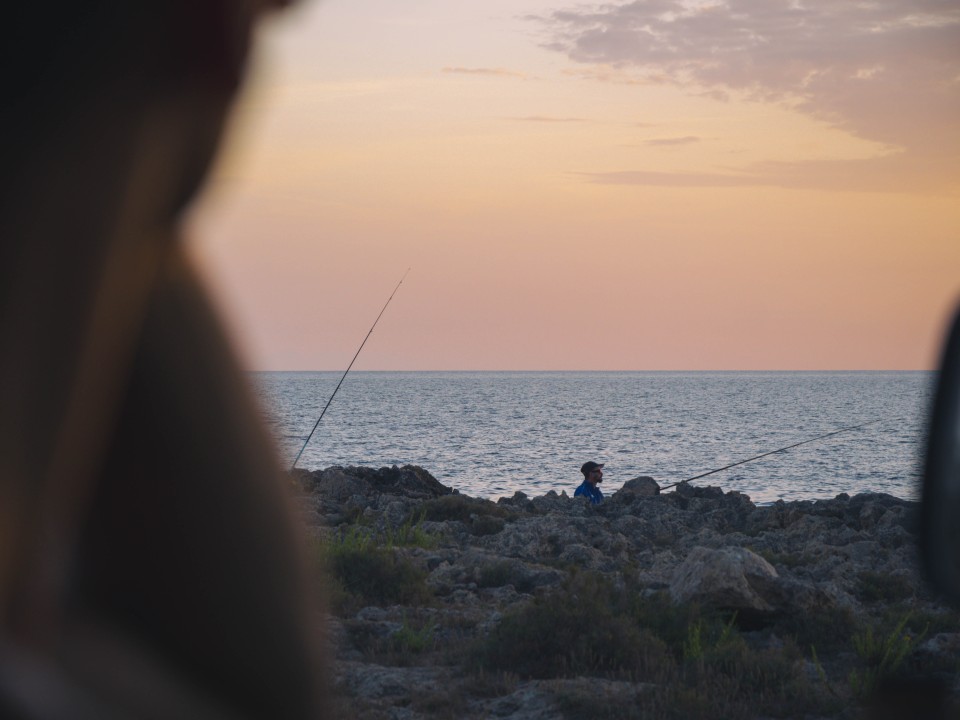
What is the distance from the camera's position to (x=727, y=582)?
324 inches

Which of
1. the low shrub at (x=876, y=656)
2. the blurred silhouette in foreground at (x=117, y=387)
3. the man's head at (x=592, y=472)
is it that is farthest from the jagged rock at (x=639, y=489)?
Answer: the blurred silhouette in foreground at (x=117, y=387)

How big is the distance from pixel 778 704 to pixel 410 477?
12.4 meters

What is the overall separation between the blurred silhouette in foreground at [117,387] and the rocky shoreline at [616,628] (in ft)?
13.1

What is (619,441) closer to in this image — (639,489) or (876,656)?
(639,489)

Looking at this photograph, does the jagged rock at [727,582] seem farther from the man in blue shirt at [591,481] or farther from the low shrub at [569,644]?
the man in blue shirt at [591,481]

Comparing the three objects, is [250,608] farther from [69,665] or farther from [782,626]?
[782,626]

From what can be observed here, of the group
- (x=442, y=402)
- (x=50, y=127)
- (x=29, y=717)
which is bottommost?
(x=29, y=717)

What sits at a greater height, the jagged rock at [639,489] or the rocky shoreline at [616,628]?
the jagged rock at [639,489]

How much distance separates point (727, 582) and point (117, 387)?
27.0 ft

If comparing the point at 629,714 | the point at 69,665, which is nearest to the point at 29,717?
the point at 69,665

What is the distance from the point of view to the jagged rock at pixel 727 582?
8195 mm

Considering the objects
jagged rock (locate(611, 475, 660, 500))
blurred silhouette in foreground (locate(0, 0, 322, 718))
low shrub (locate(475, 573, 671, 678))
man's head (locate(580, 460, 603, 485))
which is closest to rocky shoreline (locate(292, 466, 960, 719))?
low shrub (locate(475, 573, 671, 678))

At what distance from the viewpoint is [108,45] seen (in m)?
0.41

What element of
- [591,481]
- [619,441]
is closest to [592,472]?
[591,481]
